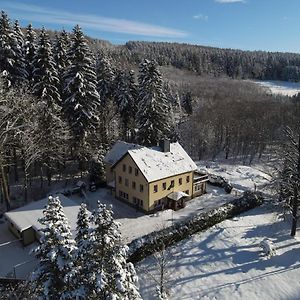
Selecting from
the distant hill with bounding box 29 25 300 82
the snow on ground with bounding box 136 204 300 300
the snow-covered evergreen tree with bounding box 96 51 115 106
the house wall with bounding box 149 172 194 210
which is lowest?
the snow on ground with bounding box 136 204 300 300

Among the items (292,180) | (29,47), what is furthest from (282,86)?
(292,180)

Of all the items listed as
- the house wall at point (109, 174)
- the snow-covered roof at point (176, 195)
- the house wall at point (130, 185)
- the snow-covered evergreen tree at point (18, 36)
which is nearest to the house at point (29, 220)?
the house wall at point (130, 185)

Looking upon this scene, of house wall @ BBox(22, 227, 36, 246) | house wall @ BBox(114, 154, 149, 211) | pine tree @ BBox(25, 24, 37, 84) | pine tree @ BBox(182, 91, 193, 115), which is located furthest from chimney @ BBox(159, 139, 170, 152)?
pine tree @ BBox(182, 91, 193, 115)

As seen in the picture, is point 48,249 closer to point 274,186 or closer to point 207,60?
point 274,186

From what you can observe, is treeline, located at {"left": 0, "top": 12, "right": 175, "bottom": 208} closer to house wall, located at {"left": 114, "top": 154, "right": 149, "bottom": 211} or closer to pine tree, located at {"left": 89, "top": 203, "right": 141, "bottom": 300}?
house wall, located at {"left": 114, "top": 154, "right": 149, "bottom": 211}

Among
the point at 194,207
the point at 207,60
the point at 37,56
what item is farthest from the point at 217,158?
the point at 207,60

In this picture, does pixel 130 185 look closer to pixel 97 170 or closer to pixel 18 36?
pixel 97 170

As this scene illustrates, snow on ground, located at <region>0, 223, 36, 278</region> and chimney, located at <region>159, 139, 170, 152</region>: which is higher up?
chimney, located at <region>159, 139, 170, 152</region>

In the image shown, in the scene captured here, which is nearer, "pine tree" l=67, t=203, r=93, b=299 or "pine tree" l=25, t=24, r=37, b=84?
"pine tree" l=67, t=203, r=93, b=299
